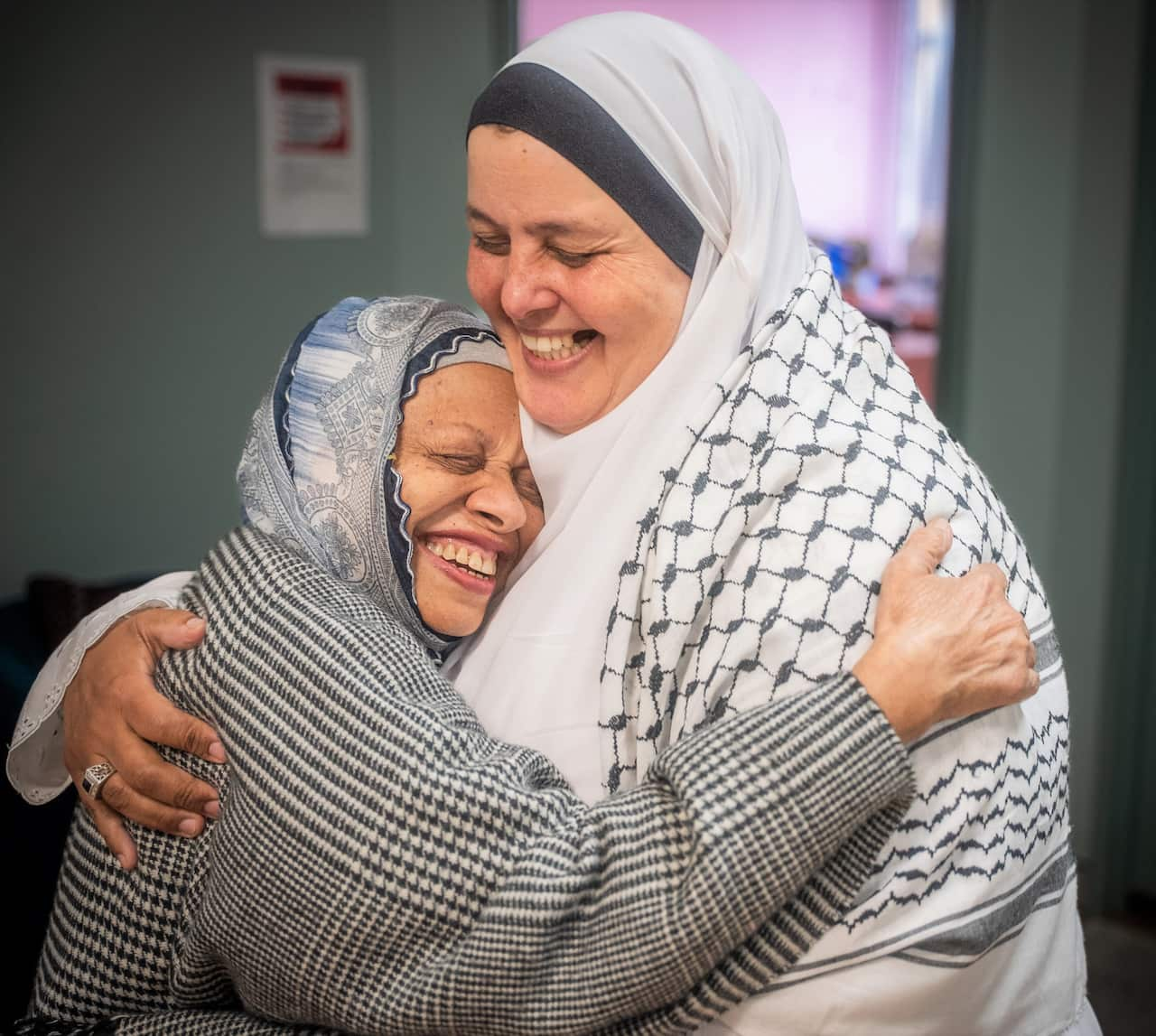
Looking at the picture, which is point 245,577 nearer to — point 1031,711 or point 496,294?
point 496,294

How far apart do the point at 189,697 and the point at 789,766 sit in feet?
2.18

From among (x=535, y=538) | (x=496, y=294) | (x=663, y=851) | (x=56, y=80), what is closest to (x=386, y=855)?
(x=663, y=851)

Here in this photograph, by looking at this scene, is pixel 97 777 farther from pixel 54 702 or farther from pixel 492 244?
pixel 492 244

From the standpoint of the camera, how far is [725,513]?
4.14ft

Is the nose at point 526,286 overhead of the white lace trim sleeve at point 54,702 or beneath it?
overhead

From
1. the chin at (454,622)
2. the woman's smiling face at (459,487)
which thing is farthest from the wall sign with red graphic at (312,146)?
the chin at (454,622)

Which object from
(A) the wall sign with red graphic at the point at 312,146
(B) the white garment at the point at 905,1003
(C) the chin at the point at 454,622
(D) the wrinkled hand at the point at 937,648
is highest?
(A) the wall sign with red graphic at the point at 312,146

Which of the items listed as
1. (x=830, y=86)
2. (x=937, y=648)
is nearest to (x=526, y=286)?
(x=937, y=648)

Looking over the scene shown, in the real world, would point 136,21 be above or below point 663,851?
above

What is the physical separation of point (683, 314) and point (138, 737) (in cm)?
77

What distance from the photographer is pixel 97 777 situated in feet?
4.66

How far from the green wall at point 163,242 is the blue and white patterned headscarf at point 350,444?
143 centimetres

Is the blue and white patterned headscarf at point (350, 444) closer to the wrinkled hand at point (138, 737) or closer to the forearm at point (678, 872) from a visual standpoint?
the wrinkled hand at point (138, 737)

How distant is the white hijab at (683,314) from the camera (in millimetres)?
1317
